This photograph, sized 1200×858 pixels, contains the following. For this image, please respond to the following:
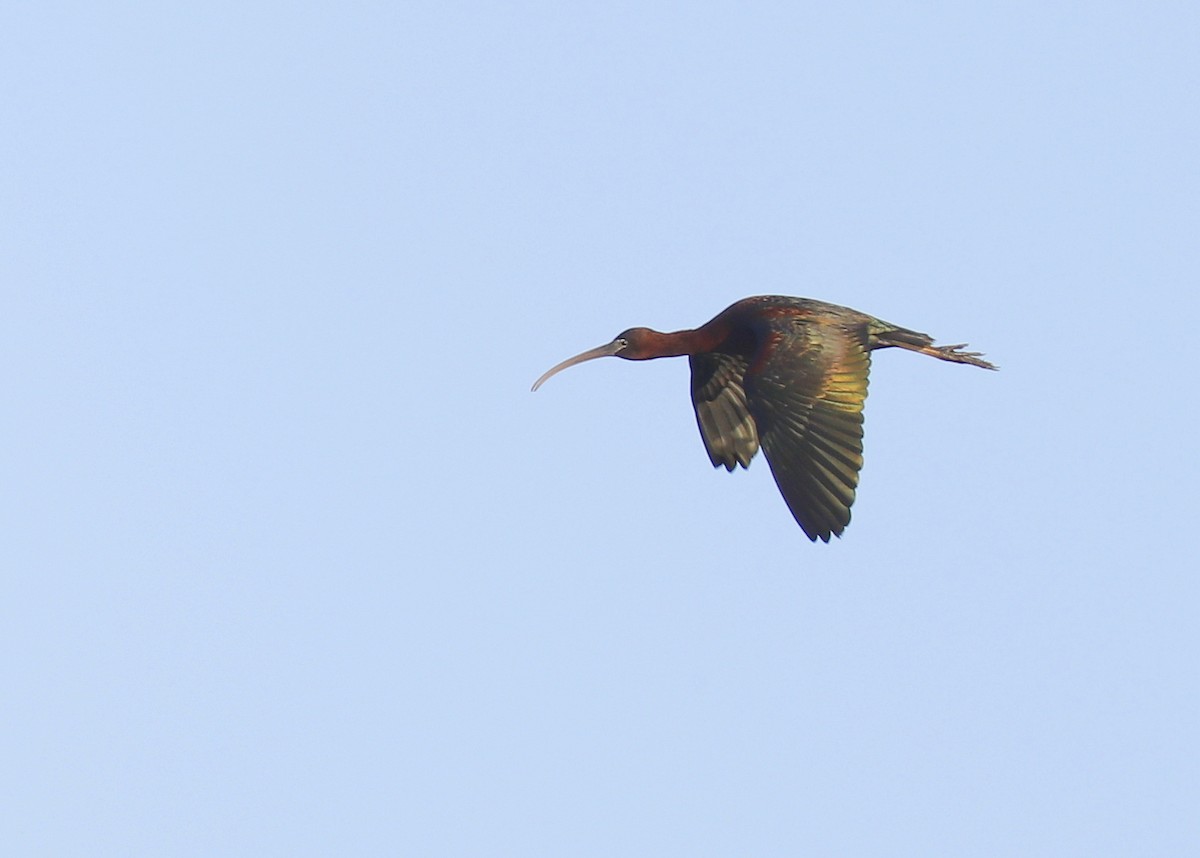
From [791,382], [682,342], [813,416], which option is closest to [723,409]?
[682,342]

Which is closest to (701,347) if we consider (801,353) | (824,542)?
(801,353)

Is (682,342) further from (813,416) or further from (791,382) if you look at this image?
(813,416)

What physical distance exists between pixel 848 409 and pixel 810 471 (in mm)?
736

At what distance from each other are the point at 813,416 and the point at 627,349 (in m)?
3.53

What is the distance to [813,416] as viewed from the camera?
20.6 m

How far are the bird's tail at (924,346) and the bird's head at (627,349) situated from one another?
249 centimetres

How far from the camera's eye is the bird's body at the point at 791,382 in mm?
20281

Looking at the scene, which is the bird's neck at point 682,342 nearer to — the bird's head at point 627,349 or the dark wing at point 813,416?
the bird's head at point 627,349

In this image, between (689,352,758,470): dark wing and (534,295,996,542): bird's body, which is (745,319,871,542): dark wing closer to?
(534,295,996,542): bird's body

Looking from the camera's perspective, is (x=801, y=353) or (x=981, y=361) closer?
(x=801, y=353)

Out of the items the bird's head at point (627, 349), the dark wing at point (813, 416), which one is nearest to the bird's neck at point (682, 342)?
the bird's head at point (627, 349)

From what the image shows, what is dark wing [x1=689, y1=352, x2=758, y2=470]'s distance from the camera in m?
23.4

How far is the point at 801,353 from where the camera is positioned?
837 inches

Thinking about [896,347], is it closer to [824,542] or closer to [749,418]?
[749,418]
